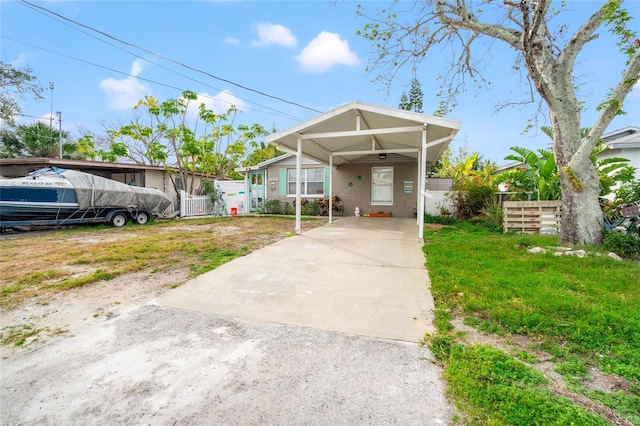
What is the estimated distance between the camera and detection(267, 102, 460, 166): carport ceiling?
6656mm

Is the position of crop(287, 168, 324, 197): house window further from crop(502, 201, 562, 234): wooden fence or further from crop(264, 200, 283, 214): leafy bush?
crop(502, 201, 562, 234): wooden fence

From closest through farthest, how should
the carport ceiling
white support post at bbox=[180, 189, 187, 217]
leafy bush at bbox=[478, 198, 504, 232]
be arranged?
the carport ceiling
leafy bush at bbox=[478, 198, 504, 232]
white support post at bbox=[180, 189, 187, 217]

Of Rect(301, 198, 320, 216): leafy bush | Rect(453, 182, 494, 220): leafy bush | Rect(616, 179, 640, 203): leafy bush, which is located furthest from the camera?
Rect(301, 198, 320, 216): leafy bush

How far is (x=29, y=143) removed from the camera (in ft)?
63.2

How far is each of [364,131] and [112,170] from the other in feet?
45.8

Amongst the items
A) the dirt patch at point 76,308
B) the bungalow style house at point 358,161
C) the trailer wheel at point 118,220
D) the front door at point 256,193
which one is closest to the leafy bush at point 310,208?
the bungalow style house at point 358,161

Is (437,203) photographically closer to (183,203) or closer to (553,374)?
(553,374)

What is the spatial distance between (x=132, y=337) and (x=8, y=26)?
14794 mm

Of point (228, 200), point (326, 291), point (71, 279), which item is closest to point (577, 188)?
point (326, 291)

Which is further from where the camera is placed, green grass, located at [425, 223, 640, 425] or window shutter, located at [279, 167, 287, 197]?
window shutter, located at [279, 167, 287, 197]

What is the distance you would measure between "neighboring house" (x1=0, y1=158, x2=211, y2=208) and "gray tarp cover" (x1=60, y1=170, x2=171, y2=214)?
11.3 ft

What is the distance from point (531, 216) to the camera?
7777 mm

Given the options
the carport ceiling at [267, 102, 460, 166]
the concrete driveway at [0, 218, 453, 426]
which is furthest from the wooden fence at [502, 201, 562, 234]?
the concrete driveway at [0, 218, 453, 426]

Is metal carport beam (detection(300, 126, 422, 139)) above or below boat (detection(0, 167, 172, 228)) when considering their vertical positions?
above
